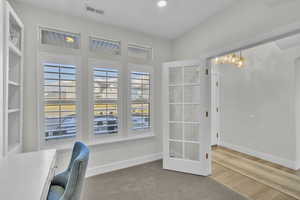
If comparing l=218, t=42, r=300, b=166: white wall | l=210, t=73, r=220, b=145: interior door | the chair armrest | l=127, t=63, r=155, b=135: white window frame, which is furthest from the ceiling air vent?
l=218, t=42, r=300, b=166: white wall

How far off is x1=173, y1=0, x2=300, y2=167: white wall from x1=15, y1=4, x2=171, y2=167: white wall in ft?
2.52

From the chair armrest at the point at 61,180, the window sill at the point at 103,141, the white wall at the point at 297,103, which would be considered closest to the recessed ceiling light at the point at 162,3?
the window sill at the point at 103,141

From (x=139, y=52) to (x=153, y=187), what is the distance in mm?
2631

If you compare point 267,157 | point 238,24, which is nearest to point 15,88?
point 238,24

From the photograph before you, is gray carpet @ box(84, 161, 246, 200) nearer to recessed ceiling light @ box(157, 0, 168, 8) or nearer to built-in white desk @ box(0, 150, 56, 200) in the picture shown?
built-in white desk @ box(0, 150, 56, 200)

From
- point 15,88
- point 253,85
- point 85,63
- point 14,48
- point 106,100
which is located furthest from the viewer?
point 253,85

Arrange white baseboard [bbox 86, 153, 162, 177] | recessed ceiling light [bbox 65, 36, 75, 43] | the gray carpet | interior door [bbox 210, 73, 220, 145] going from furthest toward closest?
interior door [bbox 210, 73, 220, 145], white baseboard [bbox 86, 153, 162, 177], recessed ceiling light [bbox 65, 36, 75, 43], the gray carpet

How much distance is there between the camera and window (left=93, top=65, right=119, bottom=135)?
104 inches

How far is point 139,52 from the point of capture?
3.18 metres

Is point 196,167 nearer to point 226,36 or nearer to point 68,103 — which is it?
point 226,36

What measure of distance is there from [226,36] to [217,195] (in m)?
2.41

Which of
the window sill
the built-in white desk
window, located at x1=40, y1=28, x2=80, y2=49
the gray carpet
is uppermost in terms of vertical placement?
window, located at x1=40, y1=28, x2=80, y2=49

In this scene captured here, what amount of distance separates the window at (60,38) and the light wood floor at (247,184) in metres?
3.44

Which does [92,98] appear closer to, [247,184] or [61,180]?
[61,180]
